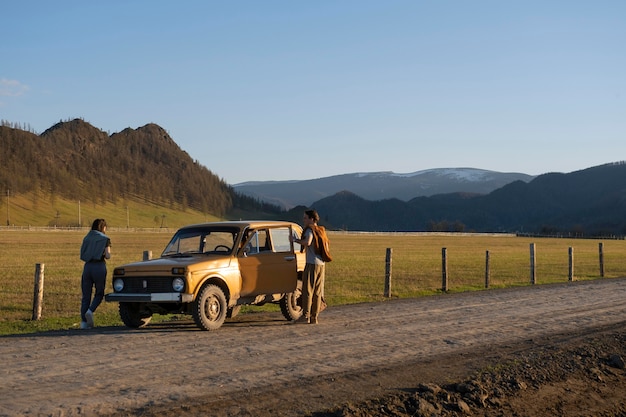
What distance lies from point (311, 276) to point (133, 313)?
3.35 metres

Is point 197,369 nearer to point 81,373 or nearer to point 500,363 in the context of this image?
point 81,373

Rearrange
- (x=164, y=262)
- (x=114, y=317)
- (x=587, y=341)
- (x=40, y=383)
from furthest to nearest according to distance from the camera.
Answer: (x=114, y=317)
(x=164, y=262)
(x=587, y=341)
(x=40, y=383)

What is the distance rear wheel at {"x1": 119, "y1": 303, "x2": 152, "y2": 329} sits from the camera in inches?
536

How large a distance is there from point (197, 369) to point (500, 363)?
4038mm

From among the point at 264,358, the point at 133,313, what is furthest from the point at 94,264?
the point at 264,358

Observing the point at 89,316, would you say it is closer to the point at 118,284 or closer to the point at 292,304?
the point at 118,284

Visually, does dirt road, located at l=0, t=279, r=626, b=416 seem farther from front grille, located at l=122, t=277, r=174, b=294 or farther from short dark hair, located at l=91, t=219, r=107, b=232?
short dark hair, located at l=91, t=219, r=107, b=232

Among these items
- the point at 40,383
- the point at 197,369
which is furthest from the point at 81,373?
the point at 197,369

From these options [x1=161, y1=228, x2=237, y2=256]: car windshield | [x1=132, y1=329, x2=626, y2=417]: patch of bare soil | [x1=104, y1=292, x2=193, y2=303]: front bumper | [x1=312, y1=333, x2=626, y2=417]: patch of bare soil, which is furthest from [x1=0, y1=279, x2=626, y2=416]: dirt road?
[x1=161, y1=228, x2=237, y2=256]: car windshield

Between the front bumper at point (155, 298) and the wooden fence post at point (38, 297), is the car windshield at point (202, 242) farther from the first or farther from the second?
the wooden fence post at point (38, 297)

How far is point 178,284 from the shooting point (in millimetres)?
12930

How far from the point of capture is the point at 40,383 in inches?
346

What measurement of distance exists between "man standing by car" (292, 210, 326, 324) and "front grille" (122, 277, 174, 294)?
8.97 ft

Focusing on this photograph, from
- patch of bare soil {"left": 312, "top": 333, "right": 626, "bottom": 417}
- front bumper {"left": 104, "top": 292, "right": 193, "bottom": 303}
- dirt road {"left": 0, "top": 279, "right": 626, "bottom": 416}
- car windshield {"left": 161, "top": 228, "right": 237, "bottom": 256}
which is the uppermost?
car windshield {"left": 161, "top": 228, "right": 237, "bottom": 256}
